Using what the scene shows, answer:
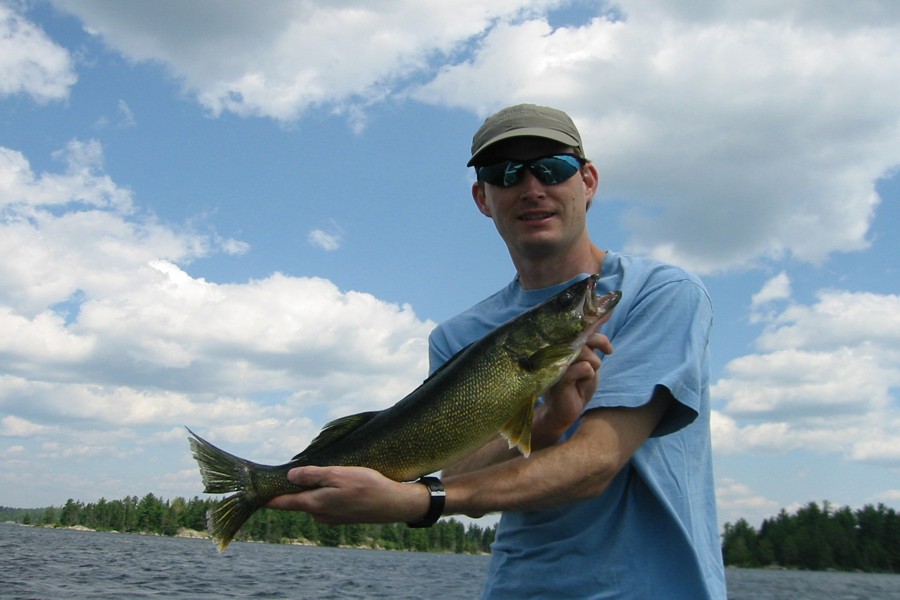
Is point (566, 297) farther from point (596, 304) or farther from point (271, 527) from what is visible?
point (271, 527)

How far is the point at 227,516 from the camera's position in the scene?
442 centimetres

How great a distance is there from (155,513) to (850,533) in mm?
149881

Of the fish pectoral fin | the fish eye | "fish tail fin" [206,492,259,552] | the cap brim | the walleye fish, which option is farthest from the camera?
the cap brim

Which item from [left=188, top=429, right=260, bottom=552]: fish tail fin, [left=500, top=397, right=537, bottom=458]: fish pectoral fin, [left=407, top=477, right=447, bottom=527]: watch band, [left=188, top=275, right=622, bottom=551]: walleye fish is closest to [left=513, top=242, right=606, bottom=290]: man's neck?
[left=188, top=275, right=622, bottom=551]: walleye fish

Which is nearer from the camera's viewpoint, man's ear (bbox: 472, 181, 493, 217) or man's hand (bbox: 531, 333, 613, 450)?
man's hand (bbox: 531, 333, 613, 450)

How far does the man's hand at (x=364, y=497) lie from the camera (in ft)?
12.1

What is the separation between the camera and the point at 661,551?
3.69 metres

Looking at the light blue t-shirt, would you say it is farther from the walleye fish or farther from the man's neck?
the man's neck

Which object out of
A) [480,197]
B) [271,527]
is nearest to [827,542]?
[271,527]

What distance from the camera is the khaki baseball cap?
4543mm

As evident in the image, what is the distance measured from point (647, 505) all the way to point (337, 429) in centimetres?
174

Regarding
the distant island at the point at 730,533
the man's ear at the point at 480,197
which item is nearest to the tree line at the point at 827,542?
the distant island at the point at 730,533

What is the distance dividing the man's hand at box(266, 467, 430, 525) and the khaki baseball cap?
2.10 m

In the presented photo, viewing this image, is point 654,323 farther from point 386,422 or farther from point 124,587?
point 124,587
